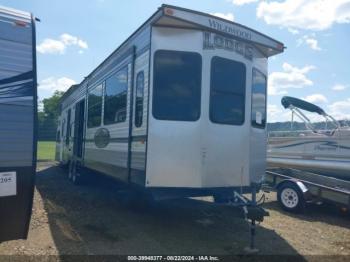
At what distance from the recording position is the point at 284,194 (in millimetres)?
9180

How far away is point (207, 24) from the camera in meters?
6.05

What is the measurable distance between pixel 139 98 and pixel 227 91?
5.05 ft

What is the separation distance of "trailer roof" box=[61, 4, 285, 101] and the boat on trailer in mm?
3857

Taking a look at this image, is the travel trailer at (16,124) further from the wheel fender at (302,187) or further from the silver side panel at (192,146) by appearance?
the wheel fender at (302,187)

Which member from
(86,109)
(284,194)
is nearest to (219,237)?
(284,194)

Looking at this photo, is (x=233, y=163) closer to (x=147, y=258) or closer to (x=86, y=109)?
(x=147, y=258)

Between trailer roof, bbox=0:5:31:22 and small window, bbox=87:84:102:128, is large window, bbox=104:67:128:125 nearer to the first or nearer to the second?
small window, bbox=87:84:102:128

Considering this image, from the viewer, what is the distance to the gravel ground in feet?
18.5

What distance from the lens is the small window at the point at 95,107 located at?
9078mm

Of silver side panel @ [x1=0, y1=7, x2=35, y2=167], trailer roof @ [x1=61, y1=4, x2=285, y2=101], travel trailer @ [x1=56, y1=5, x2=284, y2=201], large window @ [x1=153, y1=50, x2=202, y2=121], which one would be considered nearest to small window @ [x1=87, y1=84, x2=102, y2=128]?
travel trailer @ [x1=56, y1=5, x2=284, y2=201]

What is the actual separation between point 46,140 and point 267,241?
44.9m

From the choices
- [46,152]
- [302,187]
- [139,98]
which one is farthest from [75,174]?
[46,152]

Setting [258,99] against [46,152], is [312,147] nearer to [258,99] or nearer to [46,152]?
[258,99]

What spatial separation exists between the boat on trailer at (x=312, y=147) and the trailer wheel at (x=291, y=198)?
143 centimetres
